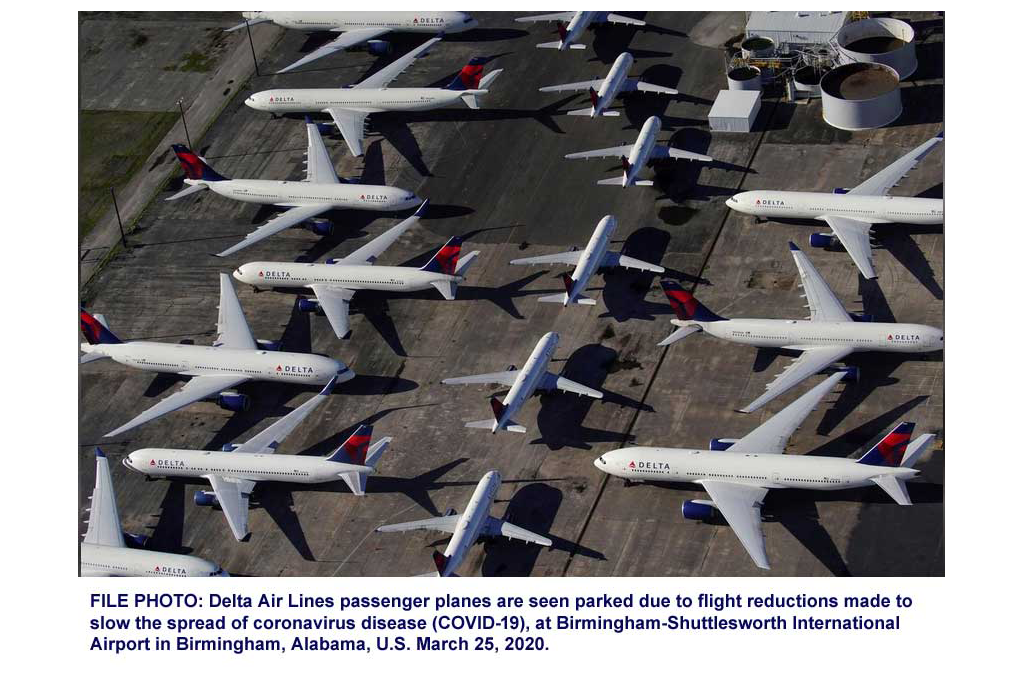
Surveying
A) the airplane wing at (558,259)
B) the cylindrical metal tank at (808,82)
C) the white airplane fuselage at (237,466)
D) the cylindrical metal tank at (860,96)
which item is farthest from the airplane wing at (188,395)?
the cylindrical metal tank at (808,82)

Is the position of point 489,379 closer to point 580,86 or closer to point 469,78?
point 469,78

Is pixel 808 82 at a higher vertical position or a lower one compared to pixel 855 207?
higher

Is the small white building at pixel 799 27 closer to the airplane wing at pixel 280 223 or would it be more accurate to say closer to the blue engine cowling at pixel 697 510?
the airplane wing at pixel 280 223

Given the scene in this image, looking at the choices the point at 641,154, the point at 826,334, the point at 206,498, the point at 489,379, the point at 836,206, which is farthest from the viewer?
the point at 641,154

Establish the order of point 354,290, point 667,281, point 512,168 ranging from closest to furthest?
point 667,281, point 354,290, point 512,168

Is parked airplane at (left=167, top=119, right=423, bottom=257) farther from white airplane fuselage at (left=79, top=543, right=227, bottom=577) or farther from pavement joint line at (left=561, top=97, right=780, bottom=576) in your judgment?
white airplane fuselage at (left=79, top=543, right=227, bottom=577)

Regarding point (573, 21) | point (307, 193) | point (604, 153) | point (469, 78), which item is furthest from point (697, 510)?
point (573, 21)
